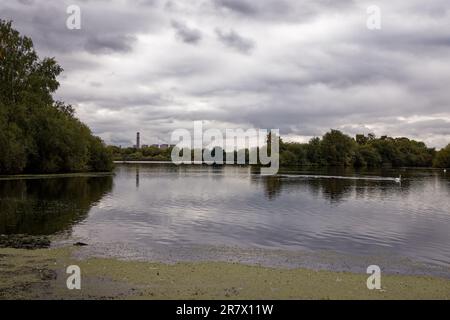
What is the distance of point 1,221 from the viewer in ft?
90.5

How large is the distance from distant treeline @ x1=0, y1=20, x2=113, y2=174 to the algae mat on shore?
52.1 m

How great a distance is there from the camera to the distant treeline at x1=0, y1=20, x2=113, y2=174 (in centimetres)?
6569

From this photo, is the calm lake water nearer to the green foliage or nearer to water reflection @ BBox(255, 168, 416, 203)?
water reflection @ BBox(255, 168, 416, 203)

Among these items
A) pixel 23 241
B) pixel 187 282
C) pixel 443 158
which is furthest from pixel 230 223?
pixel 443 158

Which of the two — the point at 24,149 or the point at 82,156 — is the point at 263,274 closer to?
the point at 24,149

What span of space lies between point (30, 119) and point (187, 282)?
6637 centimetres

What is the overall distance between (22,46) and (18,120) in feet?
40.5

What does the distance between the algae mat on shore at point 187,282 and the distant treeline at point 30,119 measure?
52115mm

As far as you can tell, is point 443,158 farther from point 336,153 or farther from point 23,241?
point 23,241

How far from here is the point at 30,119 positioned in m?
72.5

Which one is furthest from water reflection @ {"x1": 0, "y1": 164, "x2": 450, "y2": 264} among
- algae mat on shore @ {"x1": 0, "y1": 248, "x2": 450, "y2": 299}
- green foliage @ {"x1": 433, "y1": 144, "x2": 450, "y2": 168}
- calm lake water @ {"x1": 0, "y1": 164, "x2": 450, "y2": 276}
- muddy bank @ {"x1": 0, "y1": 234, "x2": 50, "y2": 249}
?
green foliage @ {"x1": 433, "y1": 144, "x2": 450, "y2": 168}

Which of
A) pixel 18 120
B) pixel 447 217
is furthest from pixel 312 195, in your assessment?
pixel 18 120
